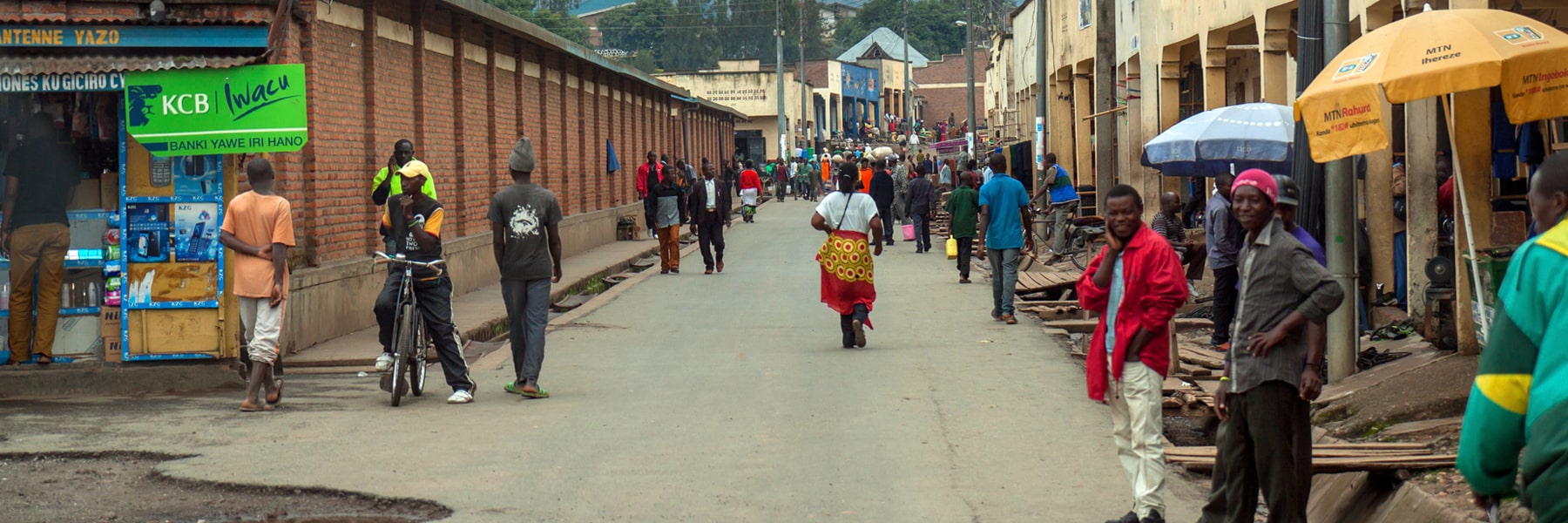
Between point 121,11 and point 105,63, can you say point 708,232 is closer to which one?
point 121,11

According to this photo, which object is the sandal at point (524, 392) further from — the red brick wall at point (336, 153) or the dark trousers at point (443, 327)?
the red brick wall at point (336, 153)

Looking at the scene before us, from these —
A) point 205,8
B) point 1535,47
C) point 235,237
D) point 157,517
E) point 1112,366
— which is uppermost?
point 205,8

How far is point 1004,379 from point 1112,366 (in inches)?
188

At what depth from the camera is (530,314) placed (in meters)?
10.1

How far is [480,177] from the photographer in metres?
20.7

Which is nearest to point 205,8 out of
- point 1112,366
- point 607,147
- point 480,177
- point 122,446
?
point 122,446

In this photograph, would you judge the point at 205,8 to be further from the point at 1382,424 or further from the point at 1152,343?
the point at 1382,424

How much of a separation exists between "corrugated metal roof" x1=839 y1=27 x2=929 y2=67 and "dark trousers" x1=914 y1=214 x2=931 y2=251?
88479 mm

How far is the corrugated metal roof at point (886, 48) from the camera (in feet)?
384

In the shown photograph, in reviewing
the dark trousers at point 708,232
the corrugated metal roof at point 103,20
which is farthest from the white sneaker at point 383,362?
the dark trousers at point 708,232

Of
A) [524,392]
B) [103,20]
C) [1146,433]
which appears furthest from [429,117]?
[1146,433]

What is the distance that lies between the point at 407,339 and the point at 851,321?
444 cm

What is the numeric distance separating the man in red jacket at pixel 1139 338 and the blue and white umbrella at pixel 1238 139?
6.50 m

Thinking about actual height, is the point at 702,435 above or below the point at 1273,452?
below
